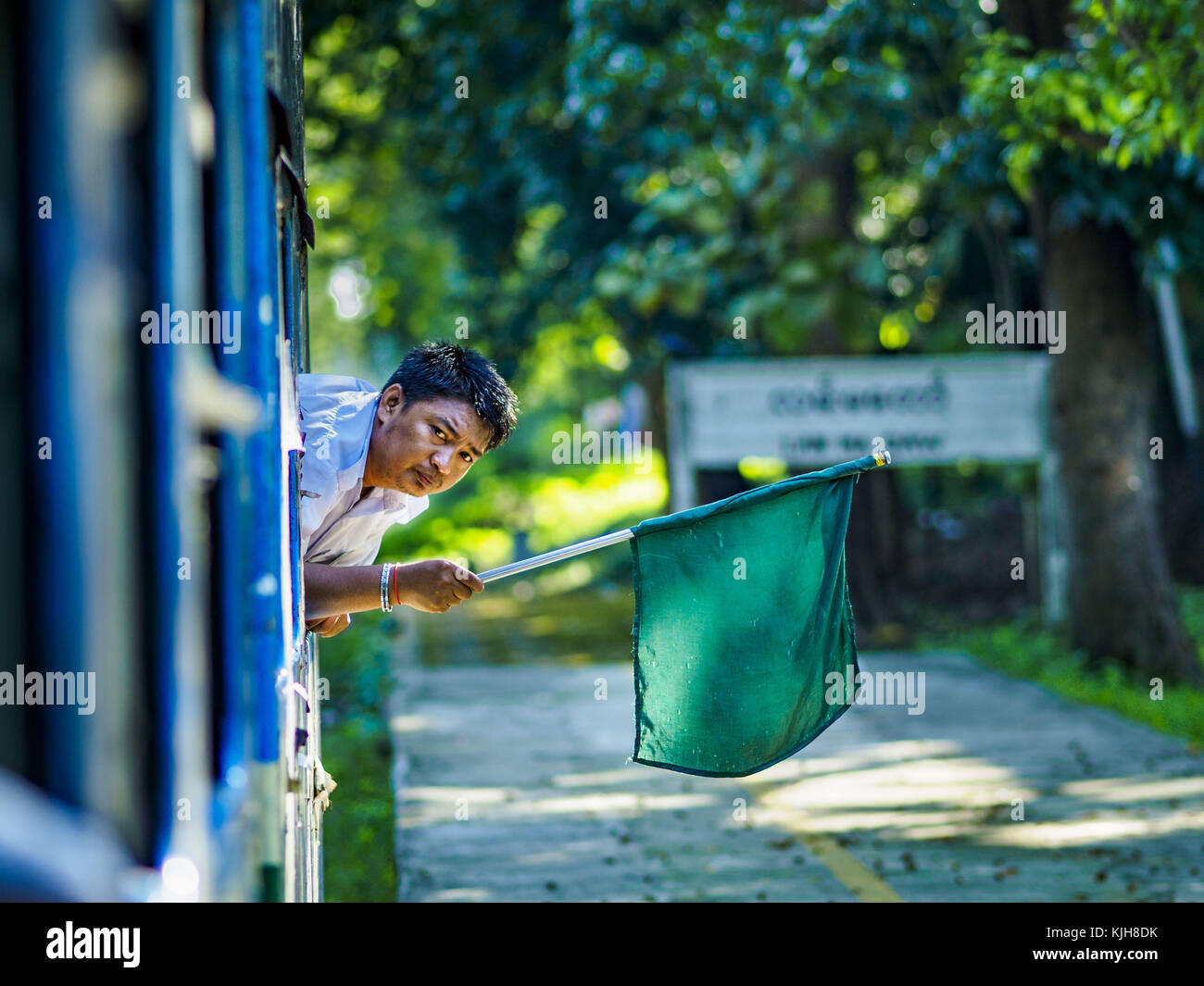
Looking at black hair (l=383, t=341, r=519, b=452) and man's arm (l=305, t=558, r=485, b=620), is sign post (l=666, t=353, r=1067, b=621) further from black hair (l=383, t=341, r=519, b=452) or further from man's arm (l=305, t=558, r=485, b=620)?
man's arm (l=305, t=558, r=485, b=620)

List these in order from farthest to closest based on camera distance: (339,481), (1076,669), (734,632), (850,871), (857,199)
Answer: (857,199) → (1076,669) → (850,871) → (734,632) → (339,481)

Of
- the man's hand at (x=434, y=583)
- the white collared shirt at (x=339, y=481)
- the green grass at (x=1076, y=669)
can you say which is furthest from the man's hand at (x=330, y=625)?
the green grass at (x=1076, y=669)

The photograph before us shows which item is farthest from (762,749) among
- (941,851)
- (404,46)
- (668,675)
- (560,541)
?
(560,541)

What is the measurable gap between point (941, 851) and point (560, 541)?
61.7 ft

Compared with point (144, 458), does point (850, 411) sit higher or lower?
higher

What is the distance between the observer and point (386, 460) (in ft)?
11.4

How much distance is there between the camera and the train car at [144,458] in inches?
53.8

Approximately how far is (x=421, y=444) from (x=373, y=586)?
0.36 m

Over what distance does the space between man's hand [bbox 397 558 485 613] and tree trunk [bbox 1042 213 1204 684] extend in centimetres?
817

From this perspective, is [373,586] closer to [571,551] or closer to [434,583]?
[434,583]

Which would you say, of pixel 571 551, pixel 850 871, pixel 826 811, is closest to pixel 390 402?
pixel 571 551

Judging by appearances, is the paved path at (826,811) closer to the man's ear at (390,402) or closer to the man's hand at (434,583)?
the man's hand at (434,583)

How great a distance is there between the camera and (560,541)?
25266 millimetres

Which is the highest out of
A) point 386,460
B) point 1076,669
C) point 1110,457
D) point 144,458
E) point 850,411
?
point 850,411
